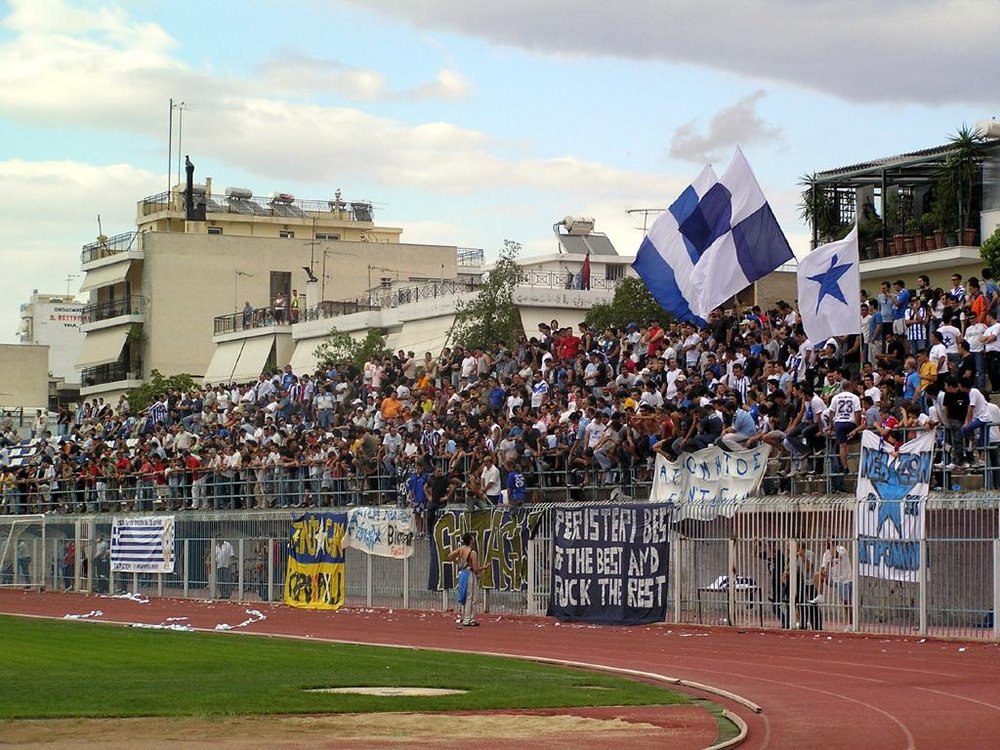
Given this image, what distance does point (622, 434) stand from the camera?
31609mm

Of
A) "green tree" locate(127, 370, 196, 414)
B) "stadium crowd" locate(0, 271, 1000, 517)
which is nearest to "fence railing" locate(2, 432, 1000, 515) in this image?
"stadium crowd" locate(0, 271, 1000, 517)

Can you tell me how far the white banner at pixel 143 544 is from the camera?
4675cm

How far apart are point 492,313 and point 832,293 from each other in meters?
31.6

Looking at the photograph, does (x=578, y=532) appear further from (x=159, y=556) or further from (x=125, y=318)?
(x=125, y=318)

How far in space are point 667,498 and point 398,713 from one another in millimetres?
13381

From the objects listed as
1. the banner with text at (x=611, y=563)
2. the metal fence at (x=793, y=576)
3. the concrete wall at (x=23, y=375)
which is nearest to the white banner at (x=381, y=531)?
the metal fence at (x=793, y=576)

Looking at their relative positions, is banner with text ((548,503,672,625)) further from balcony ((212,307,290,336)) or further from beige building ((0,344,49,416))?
beige building ((0,344,49,416))

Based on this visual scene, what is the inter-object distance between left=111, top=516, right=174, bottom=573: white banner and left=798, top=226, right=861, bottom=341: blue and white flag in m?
23.3

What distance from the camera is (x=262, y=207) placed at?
95250 millimetres

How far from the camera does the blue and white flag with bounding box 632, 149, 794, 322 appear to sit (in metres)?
30.3

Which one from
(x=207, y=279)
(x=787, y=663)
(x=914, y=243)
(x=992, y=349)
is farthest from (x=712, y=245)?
(x=207, y=279)

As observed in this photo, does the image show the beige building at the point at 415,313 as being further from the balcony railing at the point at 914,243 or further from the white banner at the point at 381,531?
the white banner at the point at 381,531

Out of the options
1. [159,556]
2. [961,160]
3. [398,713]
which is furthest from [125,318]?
[398,713]

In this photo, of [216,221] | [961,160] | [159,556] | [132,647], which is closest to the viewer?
[132,647]
